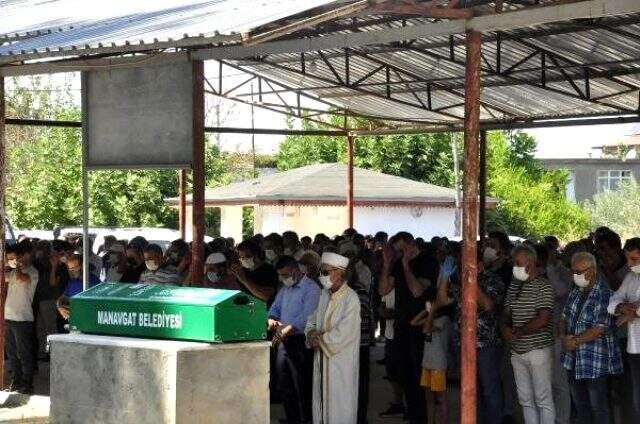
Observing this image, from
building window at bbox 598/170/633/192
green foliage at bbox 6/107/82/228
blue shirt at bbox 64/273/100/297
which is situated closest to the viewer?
blue shirt at bbox 64/273/100/297

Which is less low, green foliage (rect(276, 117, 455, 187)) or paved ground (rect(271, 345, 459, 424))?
green foliage (rect(276, 117, 455, 187))

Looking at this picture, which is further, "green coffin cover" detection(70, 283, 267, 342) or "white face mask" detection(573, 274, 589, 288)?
"white face mask" detection(573, 274, 589, 288)

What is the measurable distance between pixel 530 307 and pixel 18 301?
6573 millimetres

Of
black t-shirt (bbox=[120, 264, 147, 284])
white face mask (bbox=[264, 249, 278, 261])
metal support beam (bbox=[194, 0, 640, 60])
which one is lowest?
black t-shirt (bbox=[120, 264, 147, 284])

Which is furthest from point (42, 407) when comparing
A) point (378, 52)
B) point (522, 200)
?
point (522, 200)

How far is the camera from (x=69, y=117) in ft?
159

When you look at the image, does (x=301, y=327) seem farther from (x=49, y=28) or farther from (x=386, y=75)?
(x=386, y=75)

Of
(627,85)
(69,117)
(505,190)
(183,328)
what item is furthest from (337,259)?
(505,190)

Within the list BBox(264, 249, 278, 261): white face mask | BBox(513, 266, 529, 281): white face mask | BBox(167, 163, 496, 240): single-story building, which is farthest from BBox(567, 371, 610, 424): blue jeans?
BBox(167, 163, 496, 240): single-story building

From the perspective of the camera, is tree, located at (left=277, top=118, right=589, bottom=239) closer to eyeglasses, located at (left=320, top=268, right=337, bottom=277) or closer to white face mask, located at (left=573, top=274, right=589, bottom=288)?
eyeglasses, located at (left=320, top=268, right=337, bottom=277)

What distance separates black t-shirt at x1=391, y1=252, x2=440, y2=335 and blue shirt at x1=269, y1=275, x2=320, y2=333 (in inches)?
30.7

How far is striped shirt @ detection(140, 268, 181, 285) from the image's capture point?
43.4 ft

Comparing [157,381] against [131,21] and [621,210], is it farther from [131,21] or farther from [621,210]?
[621,210]

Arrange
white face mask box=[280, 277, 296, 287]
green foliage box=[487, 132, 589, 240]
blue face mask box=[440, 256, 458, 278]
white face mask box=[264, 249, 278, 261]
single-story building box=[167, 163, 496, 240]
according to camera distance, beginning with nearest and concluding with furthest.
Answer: blue face mask box=[440, 256, 458, 278] → white face mask box=[280, 277, 296, 287] → white face mask box=[264, 249, 278, 261] → single-story building box=[167, 163, 496, 240] → green foliage box=[487, 132, 589, 240]
